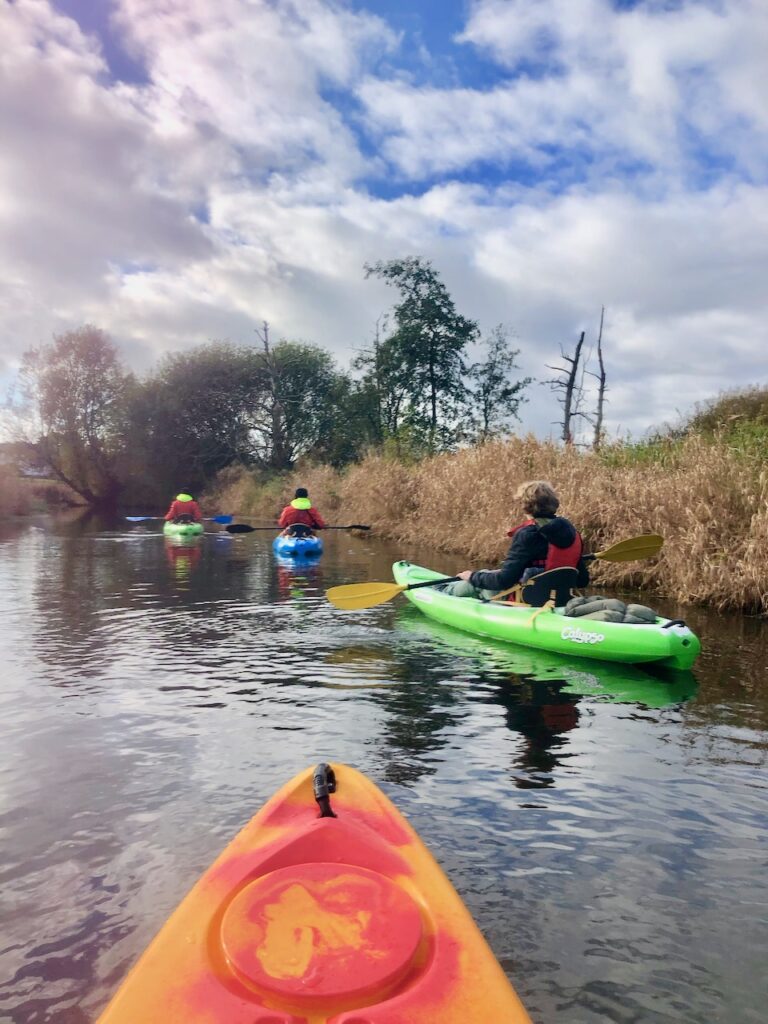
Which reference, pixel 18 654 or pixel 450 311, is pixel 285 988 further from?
pixel 450 311

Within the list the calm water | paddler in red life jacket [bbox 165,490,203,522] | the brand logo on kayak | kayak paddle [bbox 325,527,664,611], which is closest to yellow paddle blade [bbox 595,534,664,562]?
kayak paddle [bbox 325,527,664,611]

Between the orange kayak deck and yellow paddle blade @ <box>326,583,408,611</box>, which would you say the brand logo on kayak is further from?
the orange kayak deck

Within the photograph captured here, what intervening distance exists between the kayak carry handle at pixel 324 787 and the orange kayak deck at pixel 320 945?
2.3 inches

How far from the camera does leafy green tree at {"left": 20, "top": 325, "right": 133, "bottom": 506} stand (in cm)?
3045

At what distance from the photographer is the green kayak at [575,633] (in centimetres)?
520

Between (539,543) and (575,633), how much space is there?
0.81m

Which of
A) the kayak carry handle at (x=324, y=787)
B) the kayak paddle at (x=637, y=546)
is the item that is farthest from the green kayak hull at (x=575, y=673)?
the kayak carry handle at (x=324, y=787)

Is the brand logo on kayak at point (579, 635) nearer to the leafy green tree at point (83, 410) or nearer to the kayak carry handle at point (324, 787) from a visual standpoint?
the kayak carry handle at point (324, 787)

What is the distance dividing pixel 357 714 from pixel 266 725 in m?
0.57

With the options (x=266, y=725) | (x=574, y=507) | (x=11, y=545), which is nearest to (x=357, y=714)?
(x=266, y=725)

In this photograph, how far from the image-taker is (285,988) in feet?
5.23

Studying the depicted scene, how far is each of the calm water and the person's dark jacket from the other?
63 cm

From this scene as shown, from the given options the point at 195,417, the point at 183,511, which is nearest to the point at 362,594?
the point at 183,511

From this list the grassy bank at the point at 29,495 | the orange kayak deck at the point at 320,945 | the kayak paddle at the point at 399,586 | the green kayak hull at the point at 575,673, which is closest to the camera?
the orange kayak deck at the point at 320,945
